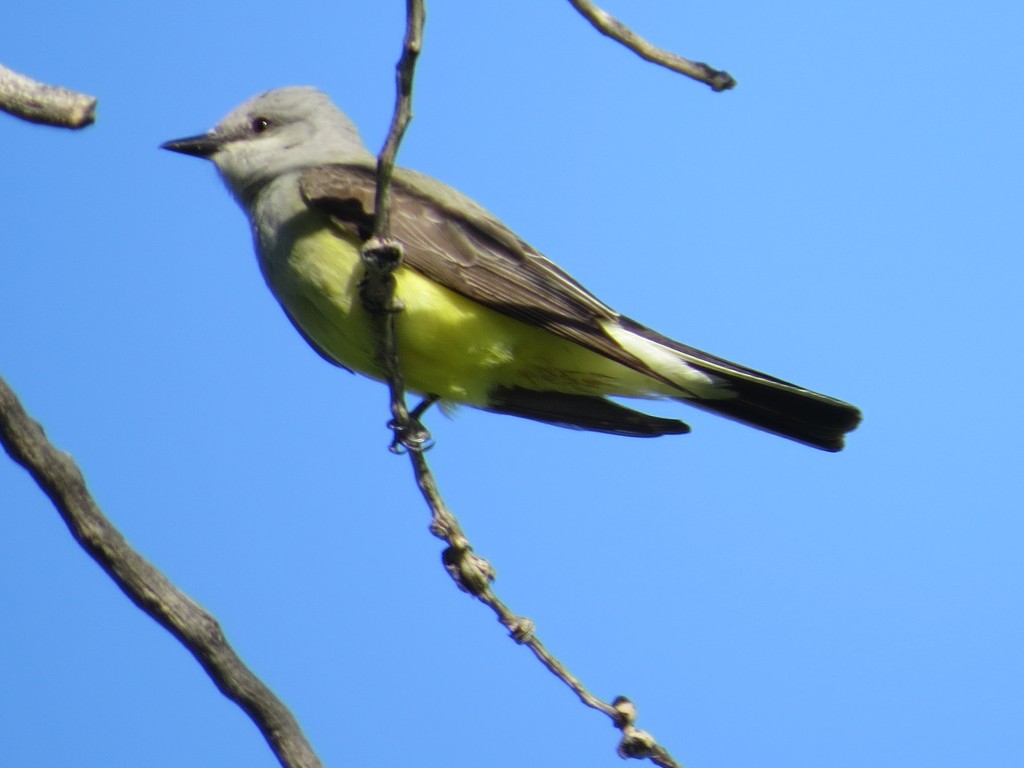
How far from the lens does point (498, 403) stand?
5336 millimetres

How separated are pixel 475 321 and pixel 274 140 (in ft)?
5.44

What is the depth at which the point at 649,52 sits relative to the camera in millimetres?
3012

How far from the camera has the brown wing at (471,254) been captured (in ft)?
15.9

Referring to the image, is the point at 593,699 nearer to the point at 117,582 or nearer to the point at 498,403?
the point at 117,582

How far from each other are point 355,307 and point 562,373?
926mm

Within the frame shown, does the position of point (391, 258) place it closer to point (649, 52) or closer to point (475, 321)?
point (475, 321)

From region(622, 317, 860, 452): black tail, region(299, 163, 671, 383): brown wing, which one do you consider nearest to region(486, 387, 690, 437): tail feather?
region(622, 317, 860, 452): black tail

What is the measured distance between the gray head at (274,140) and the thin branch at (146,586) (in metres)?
2.90

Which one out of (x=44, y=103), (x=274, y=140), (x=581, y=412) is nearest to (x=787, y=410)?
(x=581, y=412)

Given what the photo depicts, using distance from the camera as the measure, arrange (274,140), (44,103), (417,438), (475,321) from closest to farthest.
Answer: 1. (44,103)
2. (417,438)
3. (475,321)
4. (274,140)

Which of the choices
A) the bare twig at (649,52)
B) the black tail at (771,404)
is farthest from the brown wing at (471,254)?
the bare twig at (649,52)

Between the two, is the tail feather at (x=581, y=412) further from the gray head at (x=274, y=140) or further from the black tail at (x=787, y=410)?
the gray head at (x=274, y=140)

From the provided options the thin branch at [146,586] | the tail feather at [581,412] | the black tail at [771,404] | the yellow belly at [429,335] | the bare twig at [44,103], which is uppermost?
the black tail at [771,404]

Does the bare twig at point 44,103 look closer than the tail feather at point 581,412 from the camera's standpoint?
Yes
